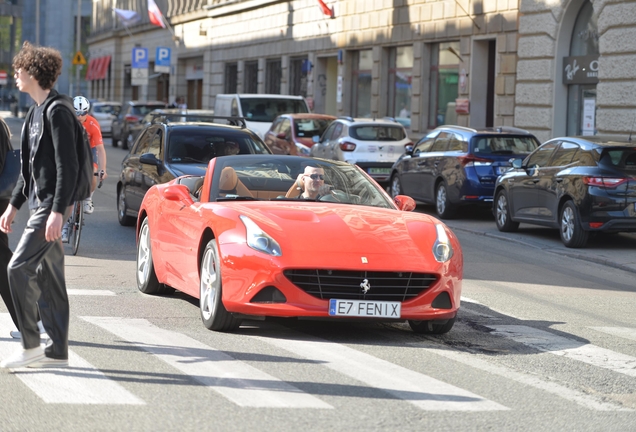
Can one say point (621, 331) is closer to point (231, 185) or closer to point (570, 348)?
point (570, 348)

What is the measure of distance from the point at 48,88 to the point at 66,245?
314 inches

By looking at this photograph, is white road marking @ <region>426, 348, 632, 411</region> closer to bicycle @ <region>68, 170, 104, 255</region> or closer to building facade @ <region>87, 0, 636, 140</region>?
bicycle @ <region>68, 170, 104, 255</region>

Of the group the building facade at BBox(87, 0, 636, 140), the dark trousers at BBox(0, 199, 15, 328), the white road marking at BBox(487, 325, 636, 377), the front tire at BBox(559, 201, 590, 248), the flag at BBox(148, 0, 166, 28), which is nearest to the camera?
the dark trousers at BBox(0, 199, 15, 328)

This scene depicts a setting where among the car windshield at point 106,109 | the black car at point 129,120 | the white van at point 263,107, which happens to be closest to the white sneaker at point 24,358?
the white van at point 263,107

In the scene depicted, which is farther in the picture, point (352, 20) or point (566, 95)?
point (352, 20)

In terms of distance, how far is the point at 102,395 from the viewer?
6.18 metres

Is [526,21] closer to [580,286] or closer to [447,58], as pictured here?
[447,58]

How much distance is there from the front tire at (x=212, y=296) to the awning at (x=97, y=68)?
75.0 meters

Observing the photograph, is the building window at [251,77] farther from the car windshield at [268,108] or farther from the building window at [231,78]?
the car windshield at [268,108]

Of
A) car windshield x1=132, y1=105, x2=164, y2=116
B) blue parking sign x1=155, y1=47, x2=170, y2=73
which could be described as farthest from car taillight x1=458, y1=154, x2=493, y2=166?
blue parking sign x1=155, y1=47, x2=170, y2=73

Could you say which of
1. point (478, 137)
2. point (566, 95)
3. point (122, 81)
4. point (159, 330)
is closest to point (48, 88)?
point (159, 330)

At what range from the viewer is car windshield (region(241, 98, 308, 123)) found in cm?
3344

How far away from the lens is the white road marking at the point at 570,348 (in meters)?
7.76

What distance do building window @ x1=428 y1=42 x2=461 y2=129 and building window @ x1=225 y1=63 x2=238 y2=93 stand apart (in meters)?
19.2
